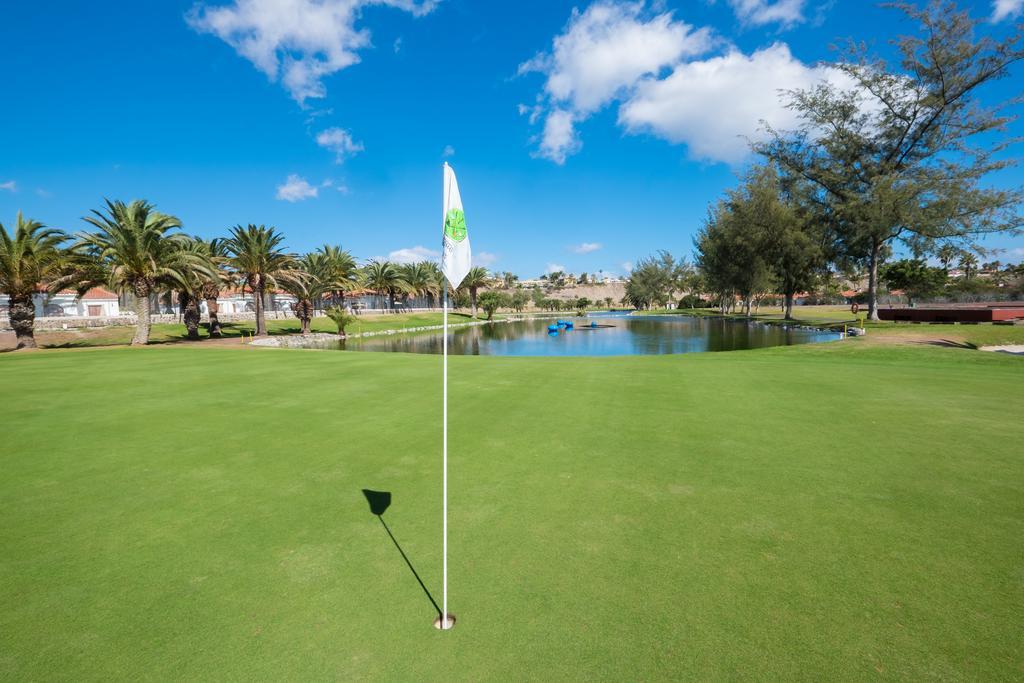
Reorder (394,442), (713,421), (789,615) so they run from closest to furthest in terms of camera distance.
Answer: (789,615)
(394,442)
(713,421)

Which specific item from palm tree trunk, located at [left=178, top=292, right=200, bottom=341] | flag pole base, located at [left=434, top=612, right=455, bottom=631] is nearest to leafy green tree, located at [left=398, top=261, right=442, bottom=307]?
palm tree trunk, located at [left=178, top=292, right=200, bottom=341]

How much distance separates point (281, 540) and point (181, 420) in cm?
648

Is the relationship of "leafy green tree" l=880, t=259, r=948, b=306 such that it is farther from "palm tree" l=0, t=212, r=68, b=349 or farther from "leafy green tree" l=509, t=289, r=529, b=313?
"palm tree" l=0, t=212, r=68, b=349

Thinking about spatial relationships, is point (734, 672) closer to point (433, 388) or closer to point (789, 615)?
point (789, 615)

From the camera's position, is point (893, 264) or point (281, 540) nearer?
point (281, 540)

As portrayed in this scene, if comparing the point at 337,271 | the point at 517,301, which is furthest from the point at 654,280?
the point at 337,271

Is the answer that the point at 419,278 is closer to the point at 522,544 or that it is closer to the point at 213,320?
the point at 213,320

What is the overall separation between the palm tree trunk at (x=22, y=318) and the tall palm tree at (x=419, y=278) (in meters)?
62.2

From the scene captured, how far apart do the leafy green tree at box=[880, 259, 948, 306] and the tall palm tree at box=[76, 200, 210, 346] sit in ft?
404

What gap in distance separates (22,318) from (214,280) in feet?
40.9

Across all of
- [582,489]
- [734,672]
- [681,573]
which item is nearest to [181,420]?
[582,489]

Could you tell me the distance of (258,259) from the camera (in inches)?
1635

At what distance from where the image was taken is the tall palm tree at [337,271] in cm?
5668

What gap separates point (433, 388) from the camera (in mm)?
13086
